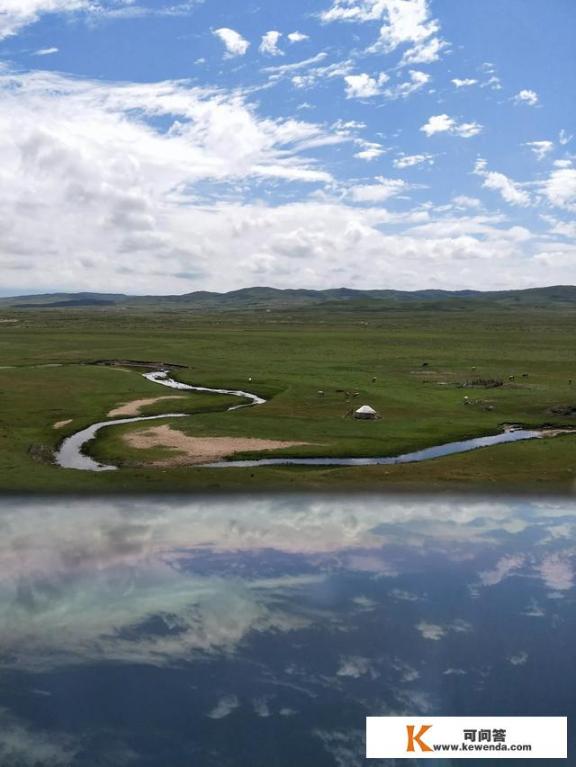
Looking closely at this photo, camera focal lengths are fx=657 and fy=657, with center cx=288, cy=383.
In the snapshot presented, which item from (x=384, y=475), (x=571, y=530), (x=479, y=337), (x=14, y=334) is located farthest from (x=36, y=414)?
(x=479, y=337)

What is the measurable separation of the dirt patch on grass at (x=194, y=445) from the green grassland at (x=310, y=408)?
59.2 inches

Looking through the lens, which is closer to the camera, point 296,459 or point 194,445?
point 296,459

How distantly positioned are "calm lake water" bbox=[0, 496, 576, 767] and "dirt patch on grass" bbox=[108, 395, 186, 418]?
3040 centimetres

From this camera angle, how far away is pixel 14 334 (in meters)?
171

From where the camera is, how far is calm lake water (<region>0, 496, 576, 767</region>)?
19.6m

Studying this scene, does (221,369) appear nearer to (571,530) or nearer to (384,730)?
(571,530)

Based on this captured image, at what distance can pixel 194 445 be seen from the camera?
5431 centimetres

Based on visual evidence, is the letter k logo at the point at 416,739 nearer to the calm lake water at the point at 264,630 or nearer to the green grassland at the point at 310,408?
the calm lake water at the point at 264,630

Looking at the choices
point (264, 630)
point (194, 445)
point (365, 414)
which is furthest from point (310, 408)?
point (264, 630)

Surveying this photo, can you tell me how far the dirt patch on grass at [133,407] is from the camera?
221 ft

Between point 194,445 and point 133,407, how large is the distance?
18.8 m

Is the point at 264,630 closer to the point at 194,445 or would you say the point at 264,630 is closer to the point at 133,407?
the point at 194,445

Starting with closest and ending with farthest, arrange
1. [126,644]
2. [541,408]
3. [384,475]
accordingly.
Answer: [126,644] < [384,475] < [541,408]

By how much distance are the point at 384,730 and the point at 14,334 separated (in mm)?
170503
